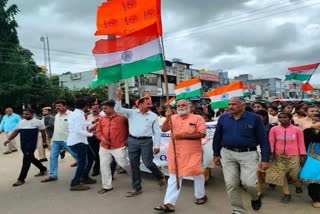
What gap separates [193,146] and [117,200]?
1.68 m

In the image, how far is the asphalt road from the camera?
557 centimetres

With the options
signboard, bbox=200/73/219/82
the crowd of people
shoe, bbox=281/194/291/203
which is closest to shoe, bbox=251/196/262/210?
the crowd of people

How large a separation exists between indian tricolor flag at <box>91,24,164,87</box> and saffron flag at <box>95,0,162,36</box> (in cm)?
29

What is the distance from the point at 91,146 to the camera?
8.20 meters

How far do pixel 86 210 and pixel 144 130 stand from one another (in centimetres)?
162

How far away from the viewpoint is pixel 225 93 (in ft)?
41.3

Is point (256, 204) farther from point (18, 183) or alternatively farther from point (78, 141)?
point (18, 183)

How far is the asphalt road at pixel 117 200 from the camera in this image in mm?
5570

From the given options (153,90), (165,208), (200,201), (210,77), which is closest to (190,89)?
(200,201)

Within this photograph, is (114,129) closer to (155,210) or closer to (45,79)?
(155,210)

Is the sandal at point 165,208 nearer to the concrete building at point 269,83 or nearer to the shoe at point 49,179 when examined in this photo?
the shoe at point 49,179

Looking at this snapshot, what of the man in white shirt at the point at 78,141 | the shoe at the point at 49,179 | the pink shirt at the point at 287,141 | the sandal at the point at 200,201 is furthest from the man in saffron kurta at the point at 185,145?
the shoe at the point at 49,179

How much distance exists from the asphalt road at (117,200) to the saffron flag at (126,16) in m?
2.89

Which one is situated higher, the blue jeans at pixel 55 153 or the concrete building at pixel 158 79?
the concrete building at pixel 158 79
